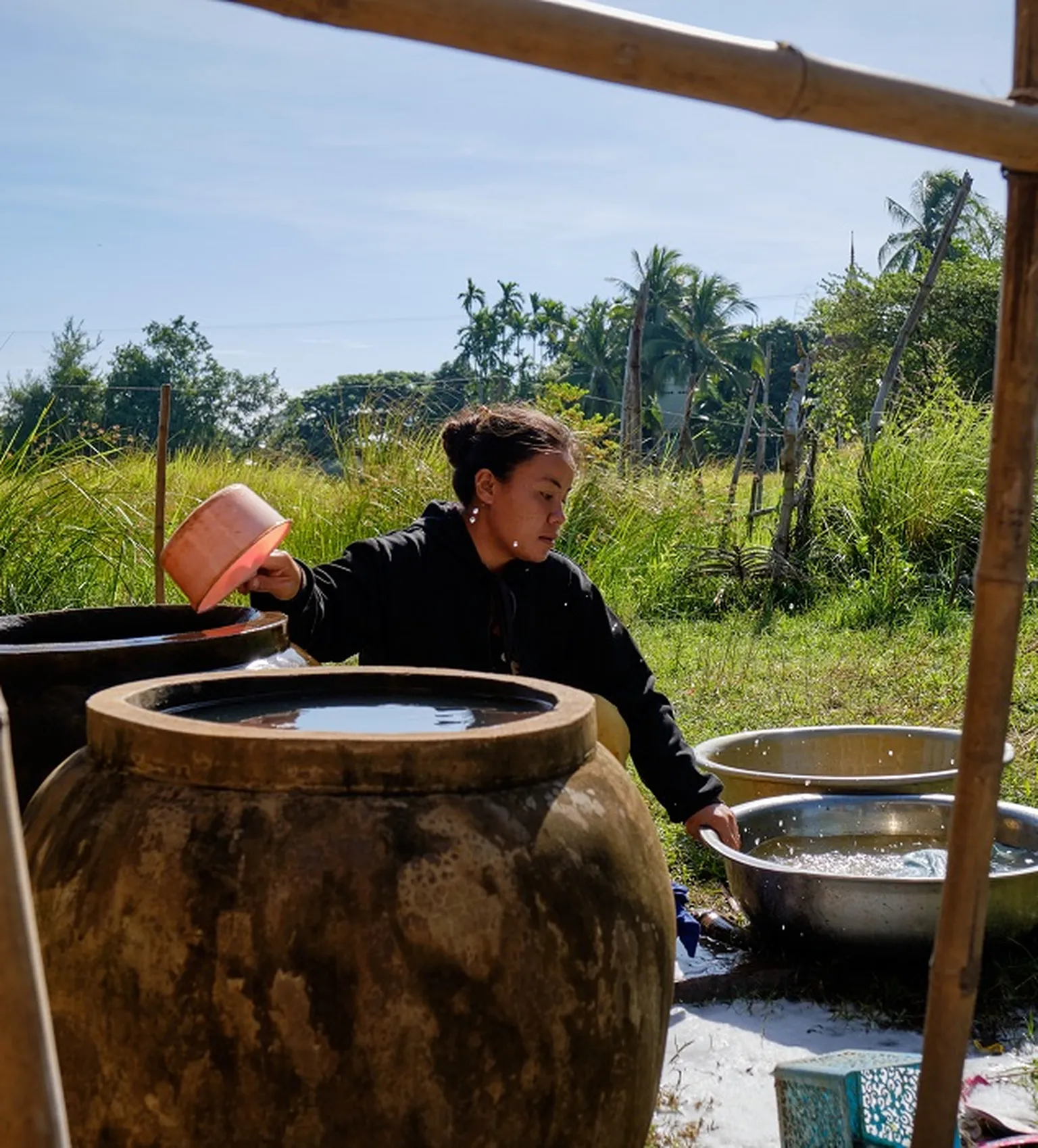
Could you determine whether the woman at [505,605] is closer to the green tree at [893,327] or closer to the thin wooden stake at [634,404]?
the thin wooden stake at [634,404]

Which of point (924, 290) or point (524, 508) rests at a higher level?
point (924, 290)

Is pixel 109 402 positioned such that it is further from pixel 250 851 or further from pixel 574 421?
pixel 250 851

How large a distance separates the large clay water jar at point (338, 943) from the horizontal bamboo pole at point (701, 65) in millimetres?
742

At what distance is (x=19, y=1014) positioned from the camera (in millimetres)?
1007

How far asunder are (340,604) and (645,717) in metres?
0.79

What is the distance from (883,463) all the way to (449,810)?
9.08m

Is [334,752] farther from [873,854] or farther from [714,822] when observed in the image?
[873,854]

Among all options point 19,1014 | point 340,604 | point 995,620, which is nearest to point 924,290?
point 340,604

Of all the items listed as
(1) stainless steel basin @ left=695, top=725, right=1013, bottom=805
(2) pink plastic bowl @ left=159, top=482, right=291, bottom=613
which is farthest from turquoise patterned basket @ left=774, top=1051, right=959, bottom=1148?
(1) stainless steel basin @ left=695, top=725, right=1013, bottom=805

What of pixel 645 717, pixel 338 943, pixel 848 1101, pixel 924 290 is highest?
pixel 924 290

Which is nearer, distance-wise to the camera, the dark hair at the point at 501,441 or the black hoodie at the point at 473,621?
the black hoodie at the point at 473,621

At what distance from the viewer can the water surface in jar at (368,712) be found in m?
1.83

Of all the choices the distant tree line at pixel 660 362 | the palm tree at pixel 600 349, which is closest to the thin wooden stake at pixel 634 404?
the distant tree line at pixel 660 362

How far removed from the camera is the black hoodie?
3.25m
